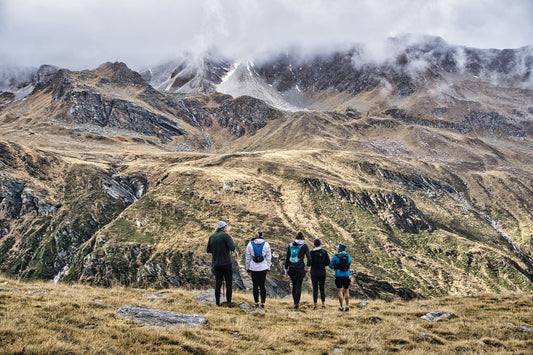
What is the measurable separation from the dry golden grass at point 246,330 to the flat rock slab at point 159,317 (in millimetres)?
361

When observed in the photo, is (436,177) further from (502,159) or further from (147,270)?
(147,270)

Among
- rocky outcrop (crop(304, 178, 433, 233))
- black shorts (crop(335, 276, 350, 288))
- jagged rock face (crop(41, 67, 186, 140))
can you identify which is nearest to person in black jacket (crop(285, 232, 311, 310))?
black shorts (crop(335, 276, 350, 288))

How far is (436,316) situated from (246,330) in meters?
8.32

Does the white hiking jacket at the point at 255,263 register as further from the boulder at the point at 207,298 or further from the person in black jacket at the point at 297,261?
the boulder at the point at 207,298

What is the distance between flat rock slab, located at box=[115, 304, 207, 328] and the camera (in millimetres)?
9914

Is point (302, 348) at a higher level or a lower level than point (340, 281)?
lower

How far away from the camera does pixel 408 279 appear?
2218 inches

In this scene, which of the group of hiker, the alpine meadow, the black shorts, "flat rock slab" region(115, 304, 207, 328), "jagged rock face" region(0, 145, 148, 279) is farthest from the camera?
"jagged rock face" region(0, 145, 148, 279)

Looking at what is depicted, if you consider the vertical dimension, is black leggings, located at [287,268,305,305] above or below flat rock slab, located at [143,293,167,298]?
above

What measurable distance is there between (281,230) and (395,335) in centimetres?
5070

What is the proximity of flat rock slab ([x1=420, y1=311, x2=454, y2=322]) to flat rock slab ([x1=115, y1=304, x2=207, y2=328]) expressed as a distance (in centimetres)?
897

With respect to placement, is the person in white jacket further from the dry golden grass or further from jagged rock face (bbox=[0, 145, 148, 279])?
jagged rock face (bbox=[0, 145, 148, 279])

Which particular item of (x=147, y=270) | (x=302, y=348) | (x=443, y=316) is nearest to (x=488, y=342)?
(x=443, y=316)

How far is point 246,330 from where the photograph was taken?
10023 millimetres
